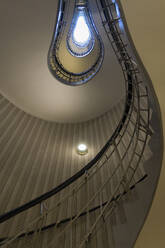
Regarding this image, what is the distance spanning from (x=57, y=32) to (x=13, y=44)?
1.19m

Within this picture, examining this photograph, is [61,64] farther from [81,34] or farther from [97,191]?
[97,191]

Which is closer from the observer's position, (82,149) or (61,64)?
(82,149)

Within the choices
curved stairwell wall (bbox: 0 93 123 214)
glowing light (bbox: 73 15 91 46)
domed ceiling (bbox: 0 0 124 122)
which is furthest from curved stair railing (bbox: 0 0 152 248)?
glowing light (bbox: 73 15 91 46)

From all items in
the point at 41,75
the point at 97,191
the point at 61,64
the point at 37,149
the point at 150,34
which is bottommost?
the point at 97,191

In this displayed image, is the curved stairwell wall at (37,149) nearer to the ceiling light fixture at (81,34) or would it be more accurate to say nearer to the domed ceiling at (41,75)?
the domed ceiling at (41,75)

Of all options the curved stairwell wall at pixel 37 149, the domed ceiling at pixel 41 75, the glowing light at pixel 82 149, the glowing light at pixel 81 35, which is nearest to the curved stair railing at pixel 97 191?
the curved stairwell wall at pixel 37 149

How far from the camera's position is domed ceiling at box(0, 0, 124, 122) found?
4.51 metres

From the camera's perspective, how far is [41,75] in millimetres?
5344

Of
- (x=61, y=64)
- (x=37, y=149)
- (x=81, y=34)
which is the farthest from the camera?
(x=81, y=34)

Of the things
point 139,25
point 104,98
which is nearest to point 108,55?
point 104,98

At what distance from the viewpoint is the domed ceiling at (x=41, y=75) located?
451 cm

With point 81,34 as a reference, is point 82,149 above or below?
below

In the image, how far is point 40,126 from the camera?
19.2 ft

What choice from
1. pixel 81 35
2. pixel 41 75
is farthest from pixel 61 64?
pixel 81 35
